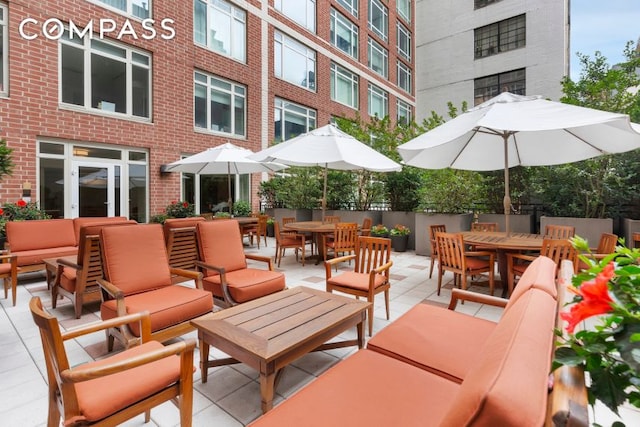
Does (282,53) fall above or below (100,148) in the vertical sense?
above

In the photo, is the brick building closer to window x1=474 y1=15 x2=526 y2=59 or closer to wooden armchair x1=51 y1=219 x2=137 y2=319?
wooden armchair x1=51 y1=219 x2=137 y2=319

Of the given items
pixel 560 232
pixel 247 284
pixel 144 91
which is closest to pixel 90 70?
pixel 144 91

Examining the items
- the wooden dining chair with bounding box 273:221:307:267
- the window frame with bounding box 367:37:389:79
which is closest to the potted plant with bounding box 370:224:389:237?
the wooden dining chair with bounding box 273:221:307:267

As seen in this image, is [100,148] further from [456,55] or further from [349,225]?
[456,55]

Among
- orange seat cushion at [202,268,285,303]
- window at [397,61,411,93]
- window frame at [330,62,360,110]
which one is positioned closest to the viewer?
orange seat cushion at [202,268,285,303]

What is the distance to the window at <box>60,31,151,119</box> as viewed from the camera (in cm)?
815

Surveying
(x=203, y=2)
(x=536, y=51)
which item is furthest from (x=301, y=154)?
(x=536, y=51)

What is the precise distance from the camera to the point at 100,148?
865 cm

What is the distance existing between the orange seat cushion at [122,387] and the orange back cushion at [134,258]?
1.31m

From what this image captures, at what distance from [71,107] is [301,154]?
21.6ft

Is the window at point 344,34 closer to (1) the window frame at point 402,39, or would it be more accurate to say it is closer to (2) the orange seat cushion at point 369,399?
(1) the window frame at point 402,39

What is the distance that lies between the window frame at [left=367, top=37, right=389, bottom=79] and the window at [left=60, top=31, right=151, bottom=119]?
12.2 m

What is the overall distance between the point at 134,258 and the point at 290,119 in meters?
11.7

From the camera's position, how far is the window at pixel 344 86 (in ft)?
52.0
